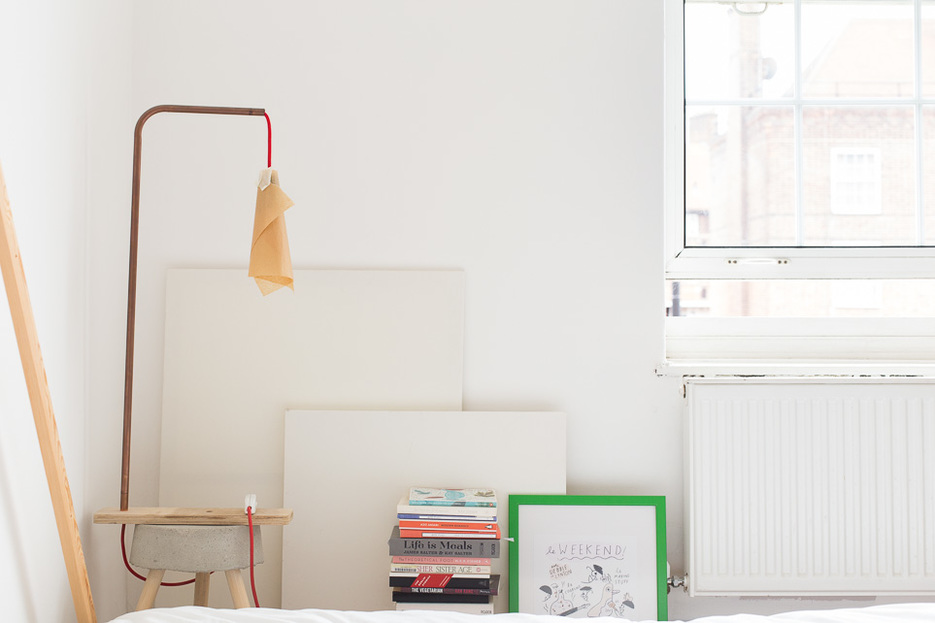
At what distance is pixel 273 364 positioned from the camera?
188cm

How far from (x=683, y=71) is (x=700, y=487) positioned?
1.13 meters

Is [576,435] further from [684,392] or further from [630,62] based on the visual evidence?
[630,62]

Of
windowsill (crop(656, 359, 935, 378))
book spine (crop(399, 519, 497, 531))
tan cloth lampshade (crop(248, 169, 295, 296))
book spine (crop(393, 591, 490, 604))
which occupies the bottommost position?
book spine (crop(393, 591, 490, 604))

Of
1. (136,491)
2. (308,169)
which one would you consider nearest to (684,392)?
(308,169)

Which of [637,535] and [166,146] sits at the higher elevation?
[166,146]

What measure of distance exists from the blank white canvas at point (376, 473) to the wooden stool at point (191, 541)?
0.23 m

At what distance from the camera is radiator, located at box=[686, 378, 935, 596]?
72.9 inches

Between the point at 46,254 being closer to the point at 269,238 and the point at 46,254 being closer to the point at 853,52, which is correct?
the point at 269,238

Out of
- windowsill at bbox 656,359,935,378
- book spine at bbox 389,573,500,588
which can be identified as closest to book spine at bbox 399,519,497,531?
book spine at bbox 389,573,500,588

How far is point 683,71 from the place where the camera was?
6.74 ft

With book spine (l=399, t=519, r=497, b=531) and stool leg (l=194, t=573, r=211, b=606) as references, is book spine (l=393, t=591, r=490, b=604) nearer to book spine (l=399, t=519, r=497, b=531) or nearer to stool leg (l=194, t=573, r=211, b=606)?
book spine (l=399, t=519, r=497, b=531)

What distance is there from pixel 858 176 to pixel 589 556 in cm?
130

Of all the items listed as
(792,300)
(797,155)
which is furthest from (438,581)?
(797,155)

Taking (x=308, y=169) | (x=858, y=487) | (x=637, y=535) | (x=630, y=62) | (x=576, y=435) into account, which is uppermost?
(x=630, y=62)
